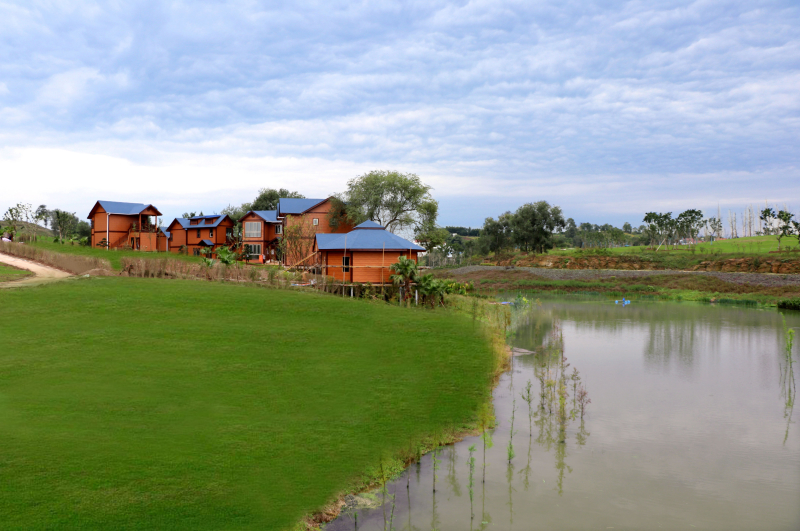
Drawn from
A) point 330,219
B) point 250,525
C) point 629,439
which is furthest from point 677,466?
point 330,219

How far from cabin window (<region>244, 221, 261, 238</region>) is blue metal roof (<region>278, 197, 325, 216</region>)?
13.0ft

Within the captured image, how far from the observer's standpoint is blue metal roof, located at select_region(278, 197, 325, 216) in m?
57.4

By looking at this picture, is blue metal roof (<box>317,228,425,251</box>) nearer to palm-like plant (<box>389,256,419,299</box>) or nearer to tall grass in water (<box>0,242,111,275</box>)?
palm-like plant (<box>389,256,419,299</box>)

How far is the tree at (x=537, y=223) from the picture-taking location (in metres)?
92.2

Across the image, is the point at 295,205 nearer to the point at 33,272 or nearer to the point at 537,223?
the point at 33,272

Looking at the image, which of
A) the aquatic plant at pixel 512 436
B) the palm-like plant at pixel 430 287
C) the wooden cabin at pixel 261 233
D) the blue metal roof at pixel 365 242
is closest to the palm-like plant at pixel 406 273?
the palm-like plant at pixel 430 287

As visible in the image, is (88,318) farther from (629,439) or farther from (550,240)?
(550,240)

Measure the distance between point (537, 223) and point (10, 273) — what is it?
78318 mm

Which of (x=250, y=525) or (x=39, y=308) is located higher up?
(x=39, y=308)

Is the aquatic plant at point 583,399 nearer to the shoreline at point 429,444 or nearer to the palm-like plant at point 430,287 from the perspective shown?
the shoreline at point 429,444

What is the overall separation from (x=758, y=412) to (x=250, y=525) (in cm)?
1588

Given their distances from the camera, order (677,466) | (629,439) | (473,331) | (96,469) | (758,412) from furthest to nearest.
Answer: (473,331), (758,412), (629,439), (677,466), (96,469)

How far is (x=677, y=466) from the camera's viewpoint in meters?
12.2

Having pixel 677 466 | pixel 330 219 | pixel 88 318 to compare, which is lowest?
pixel 677 466
